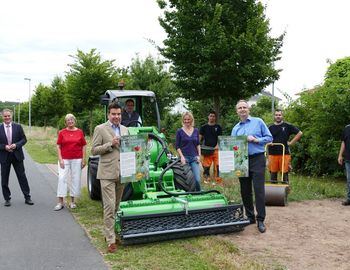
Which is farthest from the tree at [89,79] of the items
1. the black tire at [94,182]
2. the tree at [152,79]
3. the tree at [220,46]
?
the black tire at [94,182]

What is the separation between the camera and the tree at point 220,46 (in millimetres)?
11109

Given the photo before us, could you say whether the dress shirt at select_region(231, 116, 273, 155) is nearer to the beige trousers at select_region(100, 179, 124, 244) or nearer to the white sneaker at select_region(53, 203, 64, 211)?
the beige trousers at select_region(100, 179, 124, 244)

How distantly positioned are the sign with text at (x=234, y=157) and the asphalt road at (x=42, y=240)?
2.32 metres

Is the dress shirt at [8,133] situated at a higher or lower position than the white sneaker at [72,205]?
higher

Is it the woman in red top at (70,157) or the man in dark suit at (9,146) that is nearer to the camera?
the woman in red top at (70,157)

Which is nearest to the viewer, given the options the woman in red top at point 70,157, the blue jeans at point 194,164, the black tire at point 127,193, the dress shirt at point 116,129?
the dress shirt at point 116,129

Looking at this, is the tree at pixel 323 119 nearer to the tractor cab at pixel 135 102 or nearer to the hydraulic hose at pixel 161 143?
the tractor cab at pixel 135 102

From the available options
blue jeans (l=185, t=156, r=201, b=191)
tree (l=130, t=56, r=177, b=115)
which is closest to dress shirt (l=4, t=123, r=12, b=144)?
blue jeans (l=185, t=156, r=201, b=191)

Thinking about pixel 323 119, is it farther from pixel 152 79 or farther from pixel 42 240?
pixel 152 79

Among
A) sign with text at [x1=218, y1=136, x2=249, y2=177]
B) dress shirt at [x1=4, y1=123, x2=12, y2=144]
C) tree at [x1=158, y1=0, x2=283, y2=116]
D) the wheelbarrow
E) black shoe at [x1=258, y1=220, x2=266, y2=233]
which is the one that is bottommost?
black shoe at [x1=258, y1=220, x2=266, y2=233]

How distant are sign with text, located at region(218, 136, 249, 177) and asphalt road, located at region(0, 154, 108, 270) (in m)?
2.32

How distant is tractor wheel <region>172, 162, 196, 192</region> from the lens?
7566 mm

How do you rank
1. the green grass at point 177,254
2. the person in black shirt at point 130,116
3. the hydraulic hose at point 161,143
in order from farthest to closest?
the person in black shirt at point 130,116 → the hydraulic hose at point 161,143 → the green grass at point 177,254

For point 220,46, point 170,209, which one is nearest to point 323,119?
point 220,46
